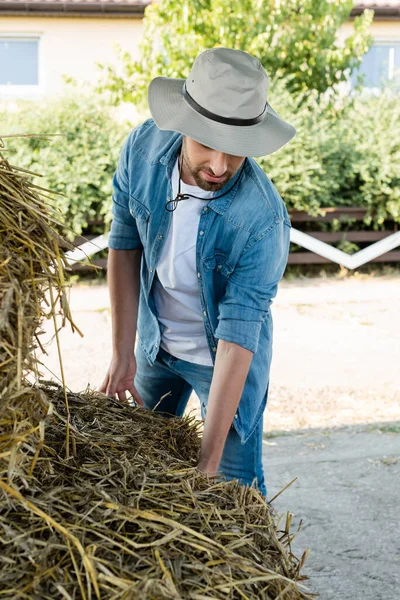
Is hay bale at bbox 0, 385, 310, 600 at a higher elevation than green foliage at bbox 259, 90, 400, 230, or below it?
higher

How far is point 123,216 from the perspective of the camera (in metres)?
2.85

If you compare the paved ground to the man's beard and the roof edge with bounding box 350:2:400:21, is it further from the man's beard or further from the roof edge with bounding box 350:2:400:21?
the roof edge with bounding box 350:2:400:21

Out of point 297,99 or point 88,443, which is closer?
point 88,443

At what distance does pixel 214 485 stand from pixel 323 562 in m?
1.81

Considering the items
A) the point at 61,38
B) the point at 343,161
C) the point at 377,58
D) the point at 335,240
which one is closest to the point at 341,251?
the point at 335,240

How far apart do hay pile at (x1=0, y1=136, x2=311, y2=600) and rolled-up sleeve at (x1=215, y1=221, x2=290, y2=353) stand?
575 millimetres

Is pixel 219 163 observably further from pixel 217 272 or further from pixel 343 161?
pixel 343 161

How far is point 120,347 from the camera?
9.28 feet

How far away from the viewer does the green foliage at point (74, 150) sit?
8766 mm

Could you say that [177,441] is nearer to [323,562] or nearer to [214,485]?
[214,485]

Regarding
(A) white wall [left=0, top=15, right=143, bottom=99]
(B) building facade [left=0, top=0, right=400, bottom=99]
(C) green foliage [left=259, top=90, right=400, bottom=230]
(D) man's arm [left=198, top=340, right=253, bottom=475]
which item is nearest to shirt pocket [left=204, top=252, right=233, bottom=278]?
(D) man's arm [left=198, top=340, right=253, bottom=475]

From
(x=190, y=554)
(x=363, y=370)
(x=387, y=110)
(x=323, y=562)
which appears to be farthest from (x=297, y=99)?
(x=190, y=554)

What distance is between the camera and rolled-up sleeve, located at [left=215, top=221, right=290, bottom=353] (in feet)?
8.06

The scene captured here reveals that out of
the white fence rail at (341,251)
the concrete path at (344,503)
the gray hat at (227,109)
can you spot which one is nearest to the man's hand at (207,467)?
the gray hat at (227,109)
